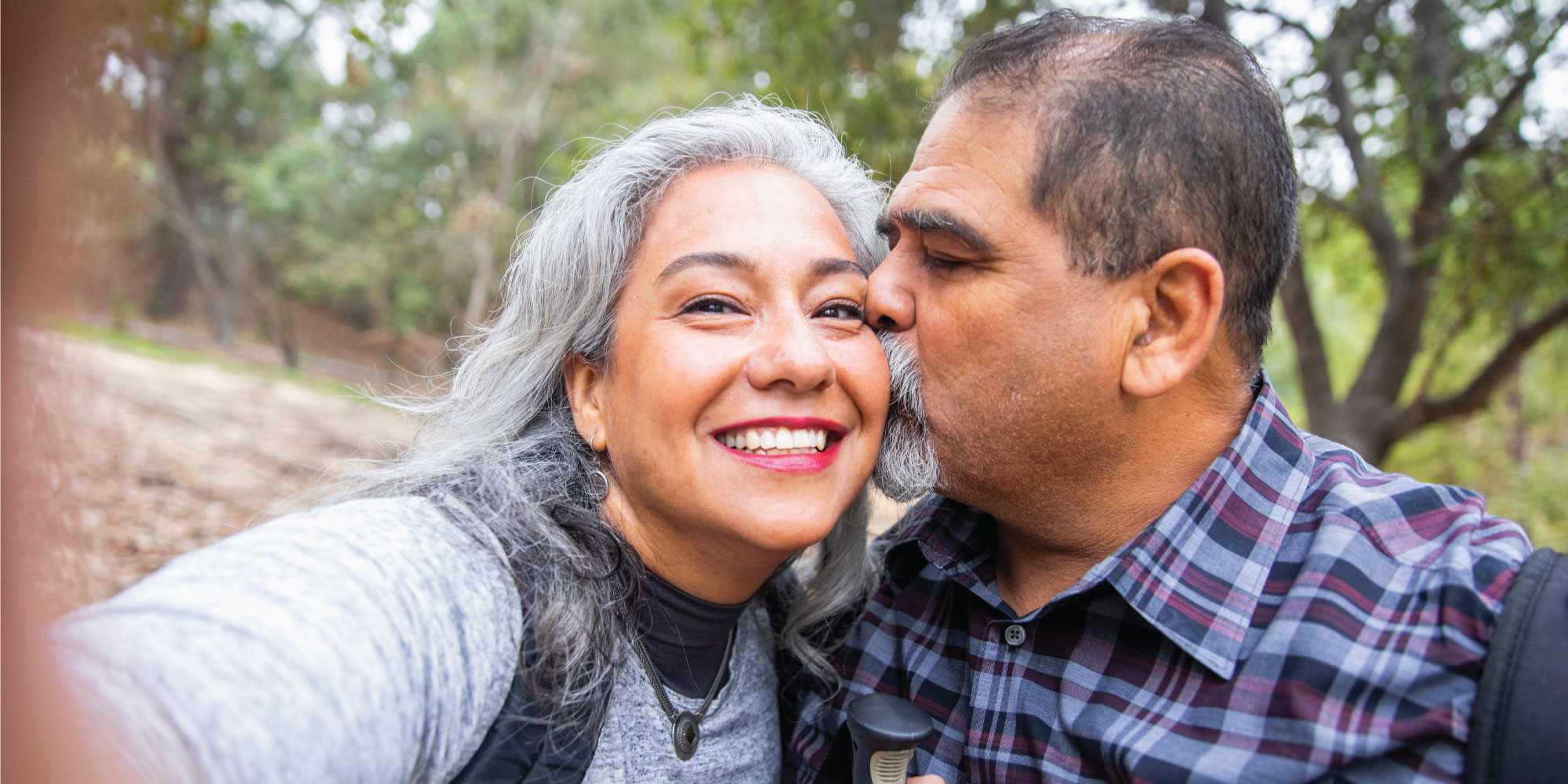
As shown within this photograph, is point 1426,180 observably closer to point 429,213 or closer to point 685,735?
point 685,735

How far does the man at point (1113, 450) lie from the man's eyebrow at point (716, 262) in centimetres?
36

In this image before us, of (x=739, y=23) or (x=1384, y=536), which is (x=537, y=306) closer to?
(x=1384, y=536)

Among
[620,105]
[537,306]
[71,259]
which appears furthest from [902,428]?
[620,105]

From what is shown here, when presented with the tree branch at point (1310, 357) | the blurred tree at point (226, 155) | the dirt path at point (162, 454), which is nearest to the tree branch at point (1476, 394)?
the tree branch at point (1310, 357)

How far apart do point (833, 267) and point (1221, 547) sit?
3.36ft

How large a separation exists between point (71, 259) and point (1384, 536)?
2021 mm

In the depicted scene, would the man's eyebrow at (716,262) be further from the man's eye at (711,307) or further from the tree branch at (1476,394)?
the tree branch at (1476,394)

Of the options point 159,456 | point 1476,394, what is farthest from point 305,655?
point 159,456

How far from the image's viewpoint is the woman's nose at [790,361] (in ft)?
6.20

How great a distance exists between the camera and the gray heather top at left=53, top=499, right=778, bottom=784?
1105mm

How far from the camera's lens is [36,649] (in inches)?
33.2

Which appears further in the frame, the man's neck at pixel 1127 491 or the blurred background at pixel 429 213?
the man's neck at pixel 1127 491

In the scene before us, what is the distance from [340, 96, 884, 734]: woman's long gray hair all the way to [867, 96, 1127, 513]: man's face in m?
0.37

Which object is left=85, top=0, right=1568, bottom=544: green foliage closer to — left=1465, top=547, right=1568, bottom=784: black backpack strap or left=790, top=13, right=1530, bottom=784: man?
left=790, top=13, right=1530, bottom=784: man
